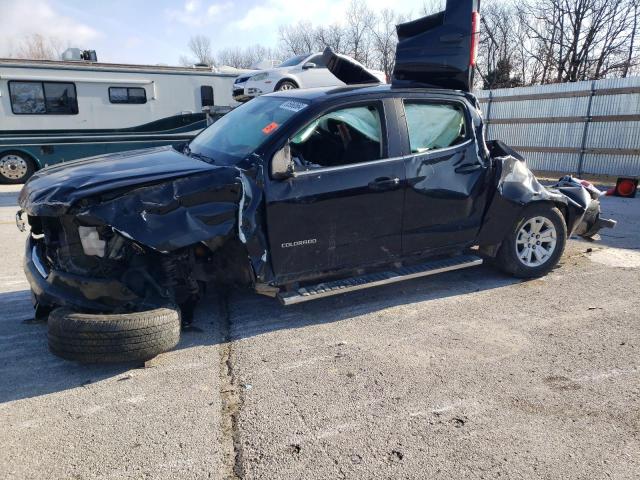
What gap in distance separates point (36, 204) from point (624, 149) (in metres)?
12.7

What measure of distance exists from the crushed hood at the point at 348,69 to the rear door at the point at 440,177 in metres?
1.01

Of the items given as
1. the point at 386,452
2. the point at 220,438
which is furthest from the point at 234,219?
the point at 386,452

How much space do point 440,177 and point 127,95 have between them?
11350 millimetres

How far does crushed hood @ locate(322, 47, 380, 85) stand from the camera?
16.5 ft

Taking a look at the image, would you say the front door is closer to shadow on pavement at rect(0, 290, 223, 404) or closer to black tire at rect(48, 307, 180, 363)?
shadow on pavement at rect(0, 290, 223, 404)

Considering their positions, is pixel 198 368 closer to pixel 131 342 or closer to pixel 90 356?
pixel 131 342

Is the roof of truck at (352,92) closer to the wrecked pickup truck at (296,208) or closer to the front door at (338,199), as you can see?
the wrecked pickup truck at (296,208)

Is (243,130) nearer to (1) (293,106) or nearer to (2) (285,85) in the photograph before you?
(1) (293,106)

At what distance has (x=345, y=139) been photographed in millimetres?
4031

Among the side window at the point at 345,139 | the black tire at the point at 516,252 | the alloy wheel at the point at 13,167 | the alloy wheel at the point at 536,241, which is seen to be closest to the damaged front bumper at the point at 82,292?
the side window at the point at 345,139

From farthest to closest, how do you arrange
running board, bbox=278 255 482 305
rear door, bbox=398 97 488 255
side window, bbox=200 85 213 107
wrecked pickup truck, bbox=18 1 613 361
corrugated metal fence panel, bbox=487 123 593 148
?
side window, bbox=200 85 213 107 → corrugated metal fence panel, bbox=487 123 593 148 → rear door, bbox=398 97 488 255 → running board, bbox=278 255 482 305 → wrecked pickup truck, bbox=18 1 613 361

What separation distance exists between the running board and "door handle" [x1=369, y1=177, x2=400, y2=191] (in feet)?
2.51

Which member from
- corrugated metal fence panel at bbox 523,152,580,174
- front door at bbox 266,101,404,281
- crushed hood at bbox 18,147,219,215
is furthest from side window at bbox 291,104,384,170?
corrugated metal fence panel at bbox 523,152,580,174

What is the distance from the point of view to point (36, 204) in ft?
10.1
